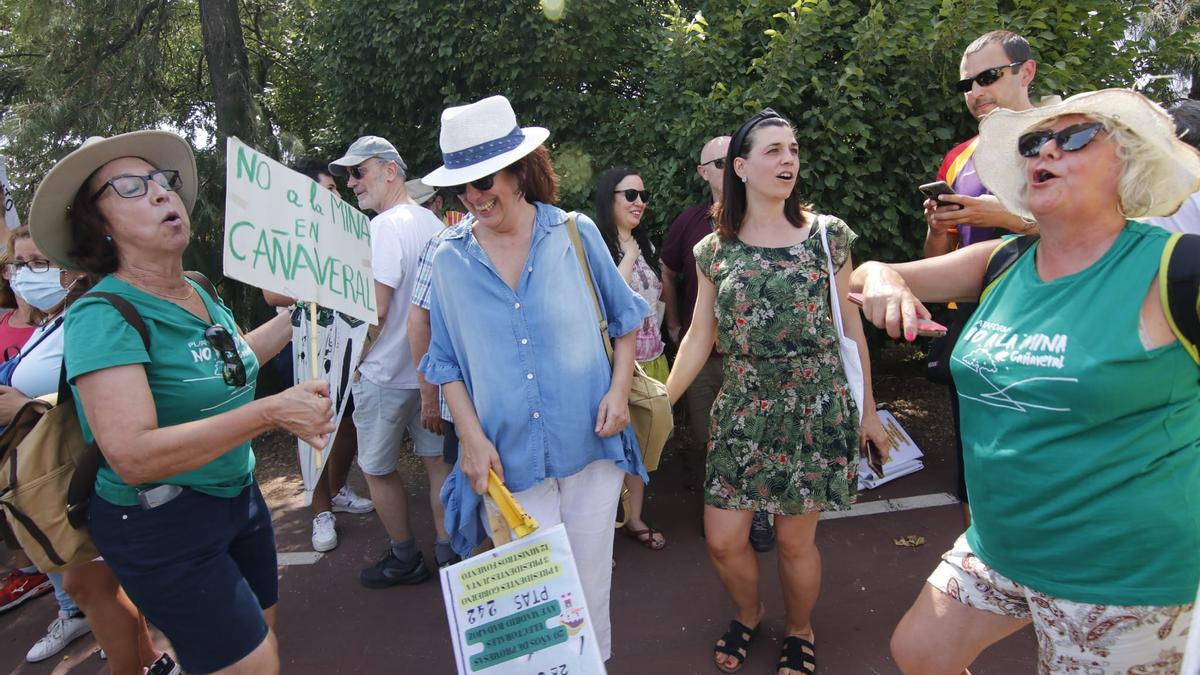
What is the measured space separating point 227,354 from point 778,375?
6.14 feet

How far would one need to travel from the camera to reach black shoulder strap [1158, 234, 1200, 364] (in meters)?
1.42

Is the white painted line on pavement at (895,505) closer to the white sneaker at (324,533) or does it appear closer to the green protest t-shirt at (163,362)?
the white sneaker at (324,533)

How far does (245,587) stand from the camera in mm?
2059

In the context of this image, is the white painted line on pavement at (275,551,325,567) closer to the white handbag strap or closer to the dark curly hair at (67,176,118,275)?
the dark curly hair at (67,176,118,275)

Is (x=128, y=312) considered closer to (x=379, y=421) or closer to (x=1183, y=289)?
(x=379, y=421)

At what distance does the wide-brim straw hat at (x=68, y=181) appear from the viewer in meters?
1.87

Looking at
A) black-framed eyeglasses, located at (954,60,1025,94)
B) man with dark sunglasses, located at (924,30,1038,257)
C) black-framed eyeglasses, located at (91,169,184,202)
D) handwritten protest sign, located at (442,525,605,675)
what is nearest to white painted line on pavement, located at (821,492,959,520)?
man with dark sunglasses, located at (924,30,1038,257)

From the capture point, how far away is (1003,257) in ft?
6.13

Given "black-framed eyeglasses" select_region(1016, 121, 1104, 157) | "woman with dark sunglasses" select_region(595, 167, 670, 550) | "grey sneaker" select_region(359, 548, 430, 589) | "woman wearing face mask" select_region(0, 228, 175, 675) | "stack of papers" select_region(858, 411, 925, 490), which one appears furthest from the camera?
"stack of papers" select_region(858, 411, 925, 490)

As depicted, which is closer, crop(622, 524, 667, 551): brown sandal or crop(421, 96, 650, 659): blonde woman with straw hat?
crop(421, 96, 650, 659): blonde woman with straw hat

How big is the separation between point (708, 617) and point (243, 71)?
5.92m

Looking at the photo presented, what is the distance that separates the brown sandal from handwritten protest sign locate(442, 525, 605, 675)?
2.11 metres

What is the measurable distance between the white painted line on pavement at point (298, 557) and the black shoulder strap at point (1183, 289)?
417cm

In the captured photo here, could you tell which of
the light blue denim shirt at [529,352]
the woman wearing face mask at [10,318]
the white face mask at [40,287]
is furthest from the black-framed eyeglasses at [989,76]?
the woman wearing face mask at [10,318]
